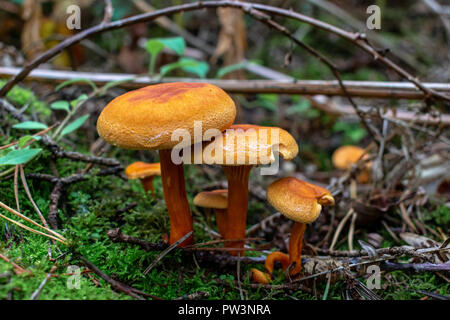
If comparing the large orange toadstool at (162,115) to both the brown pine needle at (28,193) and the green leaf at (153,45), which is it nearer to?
the brown pine needle at (28,193)

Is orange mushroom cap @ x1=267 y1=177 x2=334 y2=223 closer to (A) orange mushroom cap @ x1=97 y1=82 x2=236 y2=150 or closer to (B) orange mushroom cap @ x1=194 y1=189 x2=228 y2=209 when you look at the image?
(B) orange mushroom cap @ x1=194 y1=189 x2=228 y2=209

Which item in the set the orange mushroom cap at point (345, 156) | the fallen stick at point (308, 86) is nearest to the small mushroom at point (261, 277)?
the fallen stick at point (308, 86)

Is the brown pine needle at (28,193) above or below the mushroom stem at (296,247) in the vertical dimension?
above

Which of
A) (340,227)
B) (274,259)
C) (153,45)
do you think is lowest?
(340,227)

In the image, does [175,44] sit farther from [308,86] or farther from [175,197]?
[175,197]

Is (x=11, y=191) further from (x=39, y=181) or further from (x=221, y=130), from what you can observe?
(x=221, y=130)

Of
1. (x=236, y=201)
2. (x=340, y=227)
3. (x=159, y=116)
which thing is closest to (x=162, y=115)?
(x=159, y=116)

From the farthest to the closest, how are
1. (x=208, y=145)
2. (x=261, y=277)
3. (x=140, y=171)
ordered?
(x=140, y=171)
(x=261, y=277)
(x=208, y=145)

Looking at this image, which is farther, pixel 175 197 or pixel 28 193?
pixel 28 193
